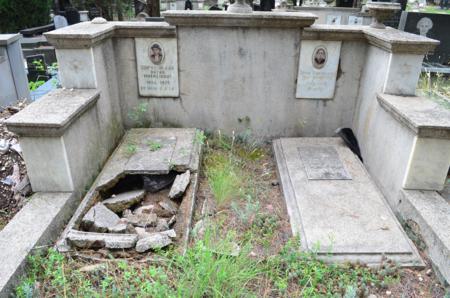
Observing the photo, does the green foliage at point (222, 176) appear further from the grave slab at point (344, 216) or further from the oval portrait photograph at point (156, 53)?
the oval portrait photograph at point (156, 53)

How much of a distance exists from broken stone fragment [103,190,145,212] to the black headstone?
6.66 meters

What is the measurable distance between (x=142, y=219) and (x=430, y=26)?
7249 millimetres

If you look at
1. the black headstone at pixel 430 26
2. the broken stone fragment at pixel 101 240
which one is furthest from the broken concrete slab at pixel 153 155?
the black headstone at pixel 430 26

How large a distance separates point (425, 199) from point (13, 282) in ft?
9.94

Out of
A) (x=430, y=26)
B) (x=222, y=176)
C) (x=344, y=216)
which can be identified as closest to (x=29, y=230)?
(x=222, y=176)

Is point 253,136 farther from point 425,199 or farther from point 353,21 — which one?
point 353,21

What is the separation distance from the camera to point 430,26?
7293 mm

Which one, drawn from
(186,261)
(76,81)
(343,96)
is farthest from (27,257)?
(343,96)

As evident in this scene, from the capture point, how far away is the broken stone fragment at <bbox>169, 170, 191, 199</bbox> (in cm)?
321

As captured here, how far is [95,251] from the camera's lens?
8.34 ft

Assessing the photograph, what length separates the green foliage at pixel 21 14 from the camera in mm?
11305

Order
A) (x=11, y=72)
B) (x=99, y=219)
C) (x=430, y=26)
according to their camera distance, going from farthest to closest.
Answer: (x=430, y=26) < (x=11, y=72) < (x=99, y=219)

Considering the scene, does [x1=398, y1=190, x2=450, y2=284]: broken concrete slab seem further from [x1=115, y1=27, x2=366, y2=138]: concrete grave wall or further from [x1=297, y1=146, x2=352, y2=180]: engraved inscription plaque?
[x1=115, y1=27, x2=366, y2=138]: concrete grave wall

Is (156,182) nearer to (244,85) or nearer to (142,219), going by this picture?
(142,219)
